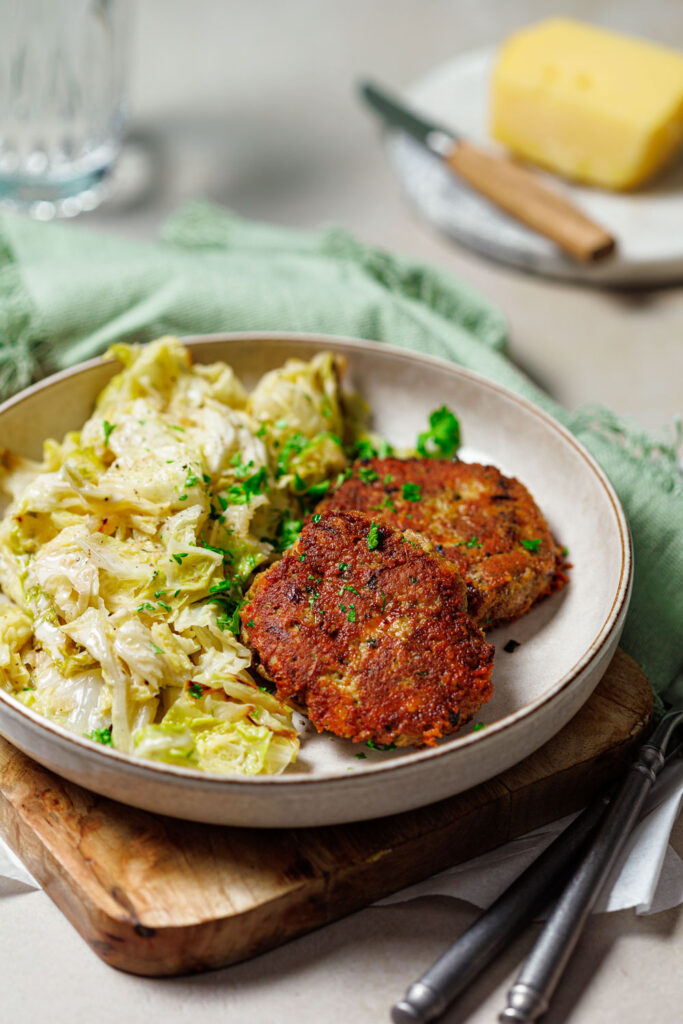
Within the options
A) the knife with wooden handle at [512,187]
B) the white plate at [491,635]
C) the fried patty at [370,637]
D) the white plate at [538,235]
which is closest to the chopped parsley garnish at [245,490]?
the fried patty at [370,637]

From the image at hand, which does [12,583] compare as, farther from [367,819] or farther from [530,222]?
[530,222]

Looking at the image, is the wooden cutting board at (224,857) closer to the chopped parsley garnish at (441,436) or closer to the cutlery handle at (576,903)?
the cutlery handle at (576,903)

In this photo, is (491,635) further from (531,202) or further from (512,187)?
(512,187)

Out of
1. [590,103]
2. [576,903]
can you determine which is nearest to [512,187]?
[590,103]

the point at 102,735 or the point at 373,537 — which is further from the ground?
the point at 373,537

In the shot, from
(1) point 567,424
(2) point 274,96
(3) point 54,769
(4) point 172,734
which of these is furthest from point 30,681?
(2) point 274,96

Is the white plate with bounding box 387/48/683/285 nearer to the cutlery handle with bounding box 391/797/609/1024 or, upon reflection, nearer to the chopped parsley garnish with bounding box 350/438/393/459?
the chopped parsley garnish with bounding box 350/438/393/459
